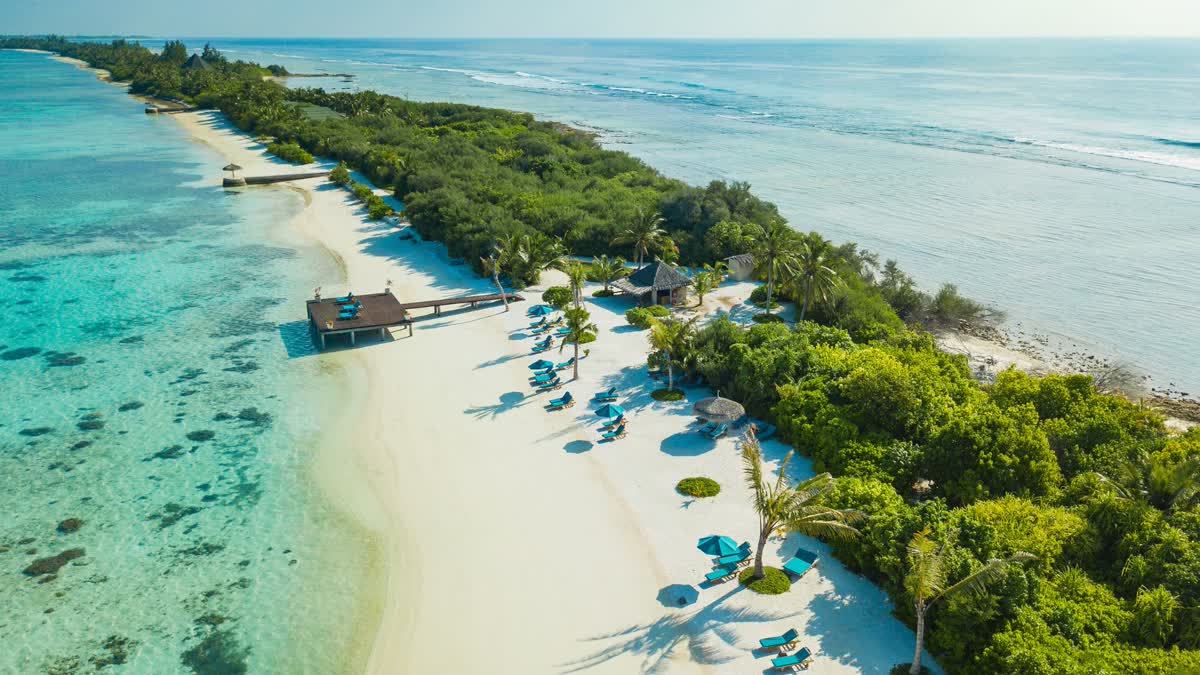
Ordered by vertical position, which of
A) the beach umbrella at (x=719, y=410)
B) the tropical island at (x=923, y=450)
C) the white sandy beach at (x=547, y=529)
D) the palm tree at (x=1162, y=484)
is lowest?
the white sandy beach at (x=547, y=529)

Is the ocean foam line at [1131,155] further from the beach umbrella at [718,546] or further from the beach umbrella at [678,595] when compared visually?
the beach umbrella at [678,595]

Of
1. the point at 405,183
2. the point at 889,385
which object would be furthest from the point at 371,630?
the point at 405,183

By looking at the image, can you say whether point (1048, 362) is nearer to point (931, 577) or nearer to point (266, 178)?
point (931, 577)

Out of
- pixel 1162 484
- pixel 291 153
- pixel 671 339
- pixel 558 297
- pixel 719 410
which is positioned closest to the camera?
pixel 1162 484

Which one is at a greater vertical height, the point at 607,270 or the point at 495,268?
the point at 495,268

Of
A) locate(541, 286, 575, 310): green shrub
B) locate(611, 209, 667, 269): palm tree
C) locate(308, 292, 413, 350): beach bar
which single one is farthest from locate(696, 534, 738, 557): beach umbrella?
locate(611, 209, 667, 269): palm tree

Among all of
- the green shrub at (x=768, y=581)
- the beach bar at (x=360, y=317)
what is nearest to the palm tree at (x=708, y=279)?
the beach bar at (x=360, y=317)

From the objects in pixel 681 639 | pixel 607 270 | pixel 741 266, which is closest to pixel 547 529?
pixel 681 639
